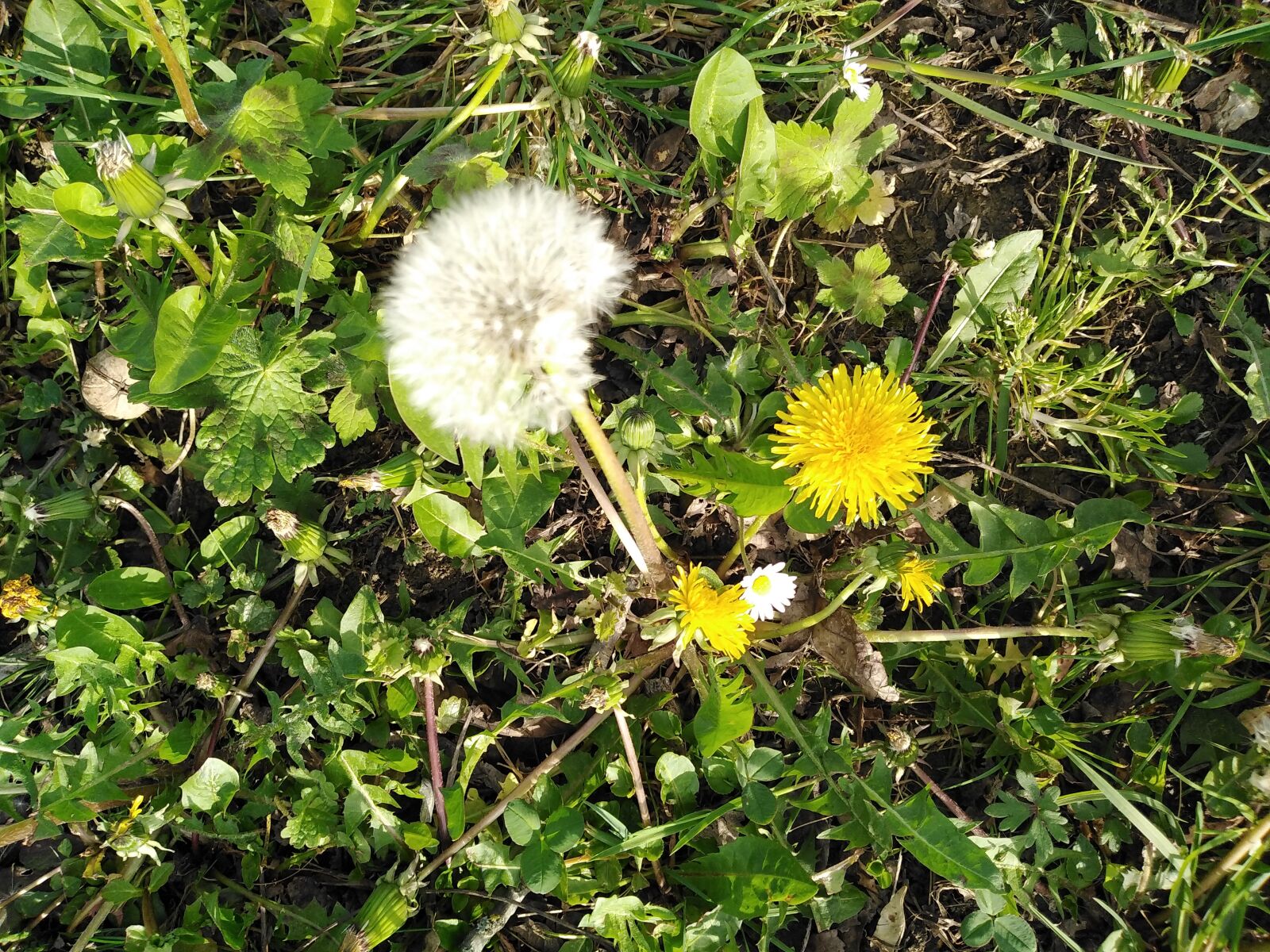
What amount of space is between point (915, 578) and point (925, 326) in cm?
73

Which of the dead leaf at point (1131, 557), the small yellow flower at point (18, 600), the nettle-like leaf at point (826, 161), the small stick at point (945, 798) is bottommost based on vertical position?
the small stick at point (945, 798)

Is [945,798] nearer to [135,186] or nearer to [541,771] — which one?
[541,771]

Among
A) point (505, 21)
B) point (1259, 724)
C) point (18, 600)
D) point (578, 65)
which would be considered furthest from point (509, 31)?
point (1259, 724)

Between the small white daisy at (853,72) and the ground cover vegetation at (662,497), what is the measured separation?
0.02 m

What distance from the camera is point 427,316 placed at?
5.69 ft

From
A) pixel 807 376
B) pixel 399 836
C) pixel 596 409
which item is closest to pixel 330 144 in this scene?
pixel 596 409

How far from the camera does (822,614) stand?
2.29 metres

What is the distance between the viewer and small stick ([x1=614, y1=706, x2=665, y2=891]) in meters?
2.24

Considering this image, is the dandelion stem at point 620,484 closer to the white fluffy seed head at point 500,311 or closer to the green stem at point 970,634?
the white fluffy seed head at point 500,311

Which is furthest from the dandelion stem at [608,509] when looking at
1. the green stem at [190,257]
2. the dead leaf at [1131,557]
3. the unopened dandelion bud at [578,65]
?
the dead leaf at [1131,557]

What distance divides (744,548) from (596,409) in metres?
0.57

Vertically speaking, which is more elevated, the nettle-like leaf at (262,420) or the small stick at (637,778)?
the nettle-like leaf at (262,420)

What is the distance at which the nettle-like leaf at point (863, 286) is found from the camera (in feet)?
8.09

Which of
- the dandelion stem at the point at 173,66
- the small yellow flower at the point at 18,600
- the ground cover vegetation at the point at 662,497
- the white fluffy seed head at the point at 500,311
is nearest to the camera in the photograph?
the white fluffy seed head at the point at 500,311
